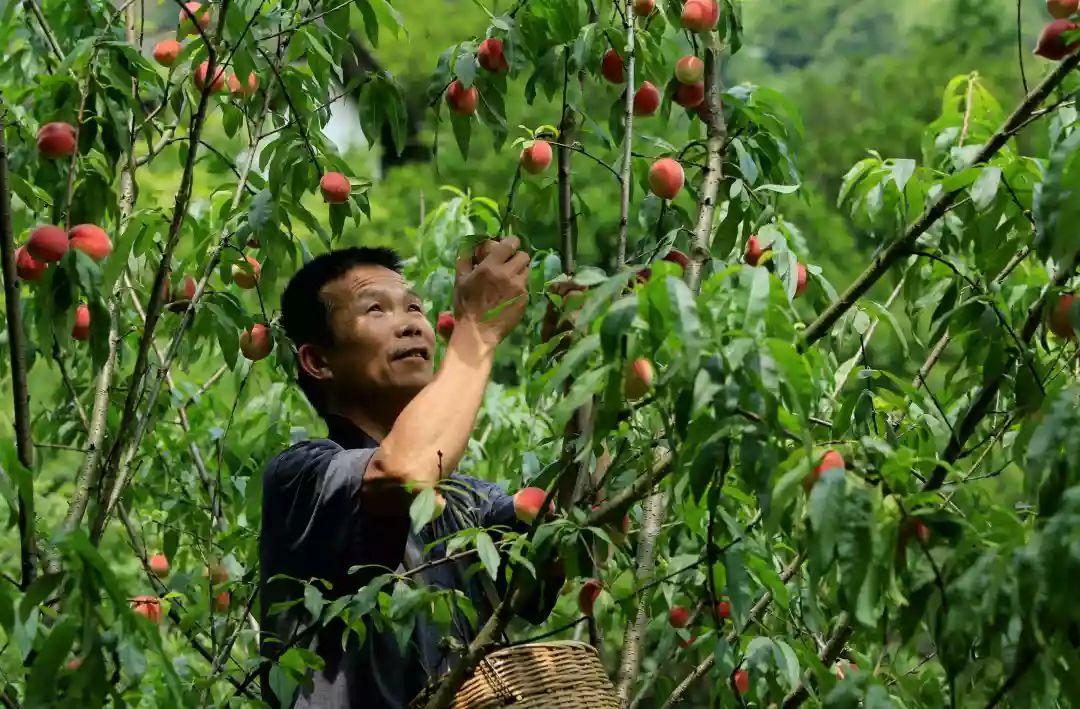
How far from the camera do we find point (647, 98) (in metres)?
2.97

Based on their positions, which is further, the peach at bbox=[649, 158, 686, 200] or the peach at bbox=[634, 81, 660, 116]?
the peach at bbox=[634, 81, 660, 116]

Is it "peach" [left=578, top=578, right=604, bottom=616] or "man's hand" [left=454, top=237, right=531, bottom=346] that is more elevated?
"man's hand" [left=454, top=237, right=531, bottom=346]

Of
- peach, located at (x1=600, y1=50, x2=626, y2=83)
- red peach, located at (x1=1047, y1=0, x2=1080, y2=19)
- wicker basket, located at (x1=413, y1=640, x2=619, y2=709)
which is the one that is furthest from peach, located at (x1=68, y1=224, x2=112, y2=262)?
red peach, located at (x1=1047, y1=0, x2=1080, y2=19)

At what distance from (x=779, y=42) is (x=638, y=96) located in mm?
41623

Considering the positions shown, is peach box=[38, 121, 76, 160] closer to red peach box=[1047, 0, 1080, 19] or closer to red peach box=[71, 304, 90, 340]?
red peach box=[71, 304, 90, 340]

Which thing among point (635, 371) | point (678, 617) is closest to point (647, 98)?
point (678, 617)

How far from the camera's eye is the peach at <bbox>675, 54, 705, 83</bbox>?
8.71 ft

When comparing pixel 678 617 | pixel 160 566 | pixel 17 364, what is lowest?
pixel 160 566

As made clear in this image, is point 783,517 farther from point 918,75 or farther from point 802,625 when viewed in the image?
point 918,75

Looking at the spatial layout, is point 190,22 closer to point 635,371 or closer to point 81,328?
point 81,328

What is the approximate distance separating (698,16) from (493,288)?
576mm

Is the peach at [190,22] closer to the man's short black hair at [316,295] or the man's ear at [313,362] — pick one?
the man's short black hair at [316,295]

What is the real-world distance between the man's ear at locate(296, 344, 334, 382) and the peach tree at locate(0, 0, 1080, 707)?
25 millimetres

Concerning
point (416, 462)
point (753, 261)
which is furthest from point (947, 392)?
point (416, 462)
